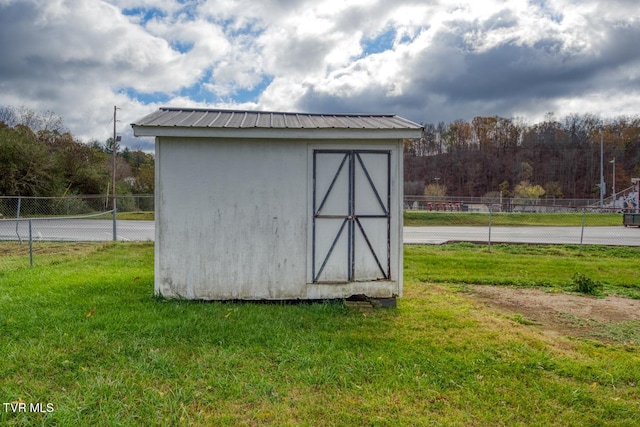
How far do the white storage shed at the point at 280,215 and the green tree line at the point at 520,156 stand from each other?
5842cm

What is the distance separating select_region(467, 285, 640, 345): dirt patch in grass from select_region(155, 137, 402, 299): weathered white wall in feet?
7.86

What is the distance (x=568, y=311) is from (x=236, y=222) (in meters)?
5.04

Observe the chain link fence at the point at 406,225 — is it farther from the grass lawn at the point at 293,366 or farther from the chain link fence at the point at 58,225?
the grass lawn at the point at 293,366

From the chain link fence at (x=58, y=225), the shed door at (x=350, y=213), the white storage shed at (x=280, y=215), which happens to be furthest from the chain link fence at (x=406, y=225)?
the shed door at (x=350, y=213)

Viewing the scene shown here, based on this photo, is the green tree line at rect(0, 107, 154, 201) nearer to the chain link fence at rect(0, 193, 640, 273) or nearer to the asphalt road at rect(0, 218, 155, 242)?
the chain link fence at rect(0, 193, 640, 273)

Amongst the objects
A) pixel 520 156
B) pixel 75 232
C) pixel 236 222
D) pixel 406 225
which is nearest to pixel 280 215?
pixel 236 222

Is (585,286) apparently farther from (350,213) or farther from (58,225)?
(58,225)

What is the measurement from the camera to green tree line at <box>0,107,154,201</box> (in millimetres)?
23812

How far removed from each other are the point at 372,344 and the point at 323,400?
1.17m

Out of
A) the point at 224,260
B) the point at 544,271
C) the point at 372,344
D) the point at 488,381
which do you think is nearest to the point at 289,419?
the point at 372,344

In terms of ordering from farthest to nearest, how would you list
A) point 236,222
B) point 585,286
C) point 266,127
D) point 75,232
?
point 75,232 < point 585,286 < point 236,222 < point 266,127

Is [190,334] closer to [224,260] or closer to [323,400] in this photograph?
[224,260]

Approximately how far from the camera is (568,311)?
5684 millimetres

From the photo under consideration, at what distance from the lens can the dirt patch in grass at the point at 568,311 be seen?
477 centimetres
